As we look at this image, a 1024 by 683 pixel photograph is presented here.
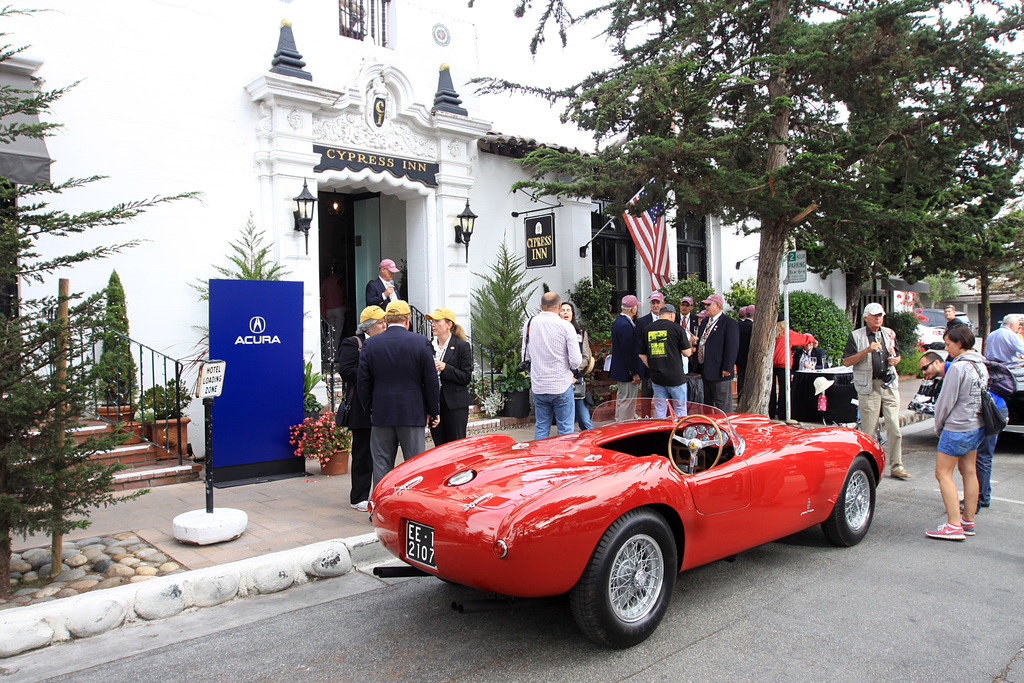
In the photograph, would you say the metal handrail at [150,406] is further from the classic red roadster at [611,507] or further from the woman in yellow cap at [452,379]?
the classic red roadster at [611,507]

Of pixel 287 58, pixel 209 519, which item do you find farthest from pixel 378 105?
pixel 209 519

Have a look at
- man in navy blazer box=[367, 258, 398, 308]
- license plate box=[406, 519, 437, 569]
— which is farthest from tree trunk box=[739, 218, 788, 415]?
license plate box=[406, 519, 437, 569]

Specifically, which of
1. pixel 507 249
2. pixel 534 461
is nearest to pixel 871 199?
pixel 507 249

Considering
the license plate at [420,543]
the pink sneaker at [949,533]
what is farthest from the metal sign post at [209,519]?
the pink sneaker at [949,533]

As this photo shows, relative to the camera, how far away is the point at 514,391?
10773mm

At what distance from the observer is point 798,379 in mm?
10633

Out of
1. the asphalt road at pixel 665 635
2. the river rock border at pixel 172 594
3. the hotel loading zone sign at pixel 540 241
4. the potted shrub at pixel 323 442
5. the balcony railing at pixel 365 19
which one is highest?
the balcony railing at pixel 365 19

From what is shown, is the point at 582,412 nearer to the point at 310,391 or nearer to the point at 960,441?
the point at 310,391

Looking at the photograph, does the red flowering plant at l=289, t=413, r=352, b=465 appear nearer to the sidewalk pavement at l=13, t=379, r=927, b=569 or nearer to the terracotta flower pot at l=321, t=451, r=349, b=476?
the terracotta flower pot at l=321, t=451, r=349, b=476

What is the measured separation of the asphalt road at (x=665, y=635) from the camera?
3355 mm

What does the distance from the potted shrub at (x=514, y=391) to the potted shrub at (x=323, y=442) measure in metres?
3.52

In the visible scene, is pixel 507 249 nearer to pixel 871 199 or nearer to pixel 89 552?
pixel 871 199

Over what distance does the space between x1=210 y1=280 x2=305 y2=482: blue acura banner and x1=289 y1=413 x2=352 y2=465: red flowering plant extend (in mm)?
94

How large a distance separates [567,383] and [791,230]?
416cm
